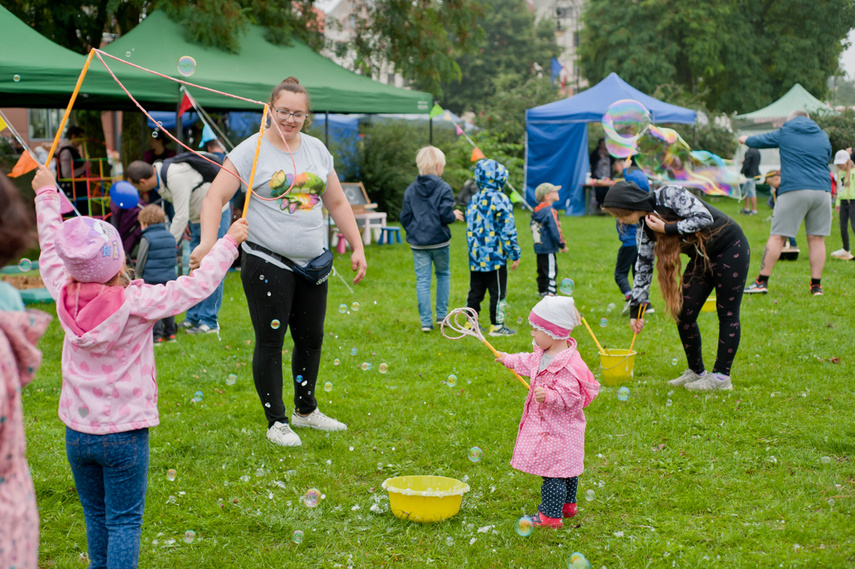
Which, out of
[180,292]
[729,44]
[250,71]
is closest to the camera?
[180,292]

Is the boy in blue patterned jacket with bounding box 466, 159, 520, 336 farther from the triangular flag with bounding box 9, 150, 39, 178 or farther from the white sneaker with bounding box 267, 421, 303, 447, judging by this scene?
the triangular flag with bounding box 9, 150, 39, 178

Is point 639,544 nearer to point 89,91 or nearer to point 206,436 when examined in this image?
point 206,436

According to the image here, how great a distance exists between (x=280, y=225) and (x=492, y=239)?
327cm

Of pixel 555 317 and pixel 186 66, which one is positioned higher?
pixel 186 66

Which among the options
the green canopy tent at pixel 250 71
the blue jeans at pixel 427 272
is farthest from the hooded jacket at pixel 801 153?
the green canopy tent at pixel 250 71

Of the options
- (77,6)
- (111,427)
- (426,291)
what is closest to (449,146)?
(77,6)

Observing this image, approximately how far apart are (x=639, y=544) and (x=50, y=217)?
2.58 m

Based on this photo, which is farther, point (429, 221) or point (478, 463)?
point (429, 221)

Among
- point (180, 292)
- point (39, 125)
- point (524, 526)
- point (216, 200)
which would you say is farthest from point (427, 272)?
point (39, 125)

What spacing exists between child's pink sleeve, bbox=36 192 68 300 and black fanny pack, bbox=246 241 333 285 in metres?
1.33

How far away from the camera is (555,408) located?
3.30m

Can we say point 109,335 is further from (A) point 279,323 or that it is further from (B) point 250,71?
(B) point 250,71

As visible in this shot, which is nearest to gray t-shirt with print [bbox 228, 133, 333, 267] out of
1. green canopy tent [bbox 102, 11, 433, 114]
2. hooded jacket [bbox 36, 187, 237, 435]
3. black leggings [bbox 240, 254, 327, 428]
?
black leggings [bbox 240, 254, 327, 428]

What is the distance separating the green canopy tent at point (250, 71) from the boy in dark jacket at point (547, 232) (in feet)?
13.5
